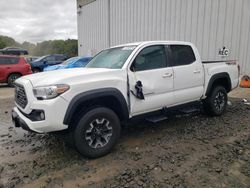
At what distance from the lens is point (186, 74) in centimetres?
486

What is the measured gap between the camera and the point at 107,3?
16234 mm

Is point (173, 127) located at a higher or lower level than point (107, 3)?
lower

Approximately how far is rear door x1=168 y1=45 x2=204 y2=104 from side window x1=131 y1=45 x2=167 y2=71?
0.23 m

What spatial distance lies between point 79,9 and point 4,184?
62.0ft

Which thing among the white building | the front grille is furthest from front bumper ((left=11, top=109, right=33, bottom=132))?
the white building

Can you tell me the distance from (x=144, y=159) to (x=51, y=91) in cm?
168

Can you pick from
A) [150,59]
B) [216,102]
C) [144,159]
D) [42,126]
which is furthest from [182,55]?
[42,126]

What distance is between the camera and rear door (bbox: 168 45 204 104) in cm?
472

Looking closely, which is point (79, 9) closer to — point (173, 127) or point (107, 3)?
point (107, 3)

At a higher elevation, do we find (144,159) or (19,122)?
(19,122)

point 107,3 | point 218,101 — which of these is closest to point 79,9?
point 107,3

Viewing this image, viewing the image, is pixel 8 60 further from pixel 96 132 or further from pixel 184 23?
pixel 96 132

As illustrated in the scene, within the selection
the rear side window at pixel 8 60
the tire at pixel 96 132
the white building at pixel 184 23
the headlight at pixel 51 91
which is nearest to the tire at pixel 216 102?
the tire at pixel 96 132

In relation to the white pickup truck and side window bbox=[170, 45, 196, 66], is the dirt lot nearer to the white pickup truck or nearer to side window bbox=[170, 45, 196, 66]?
the white pickup truck
